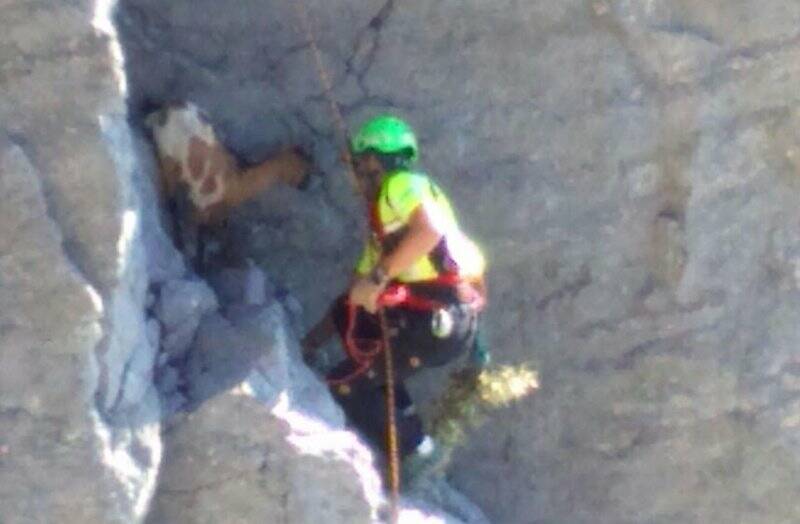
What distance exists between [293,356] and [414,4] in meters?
1.33

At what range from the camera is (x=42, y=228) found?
539 centimetres

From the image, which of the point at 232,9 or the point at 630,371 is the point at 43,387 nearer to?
the point at 232,9

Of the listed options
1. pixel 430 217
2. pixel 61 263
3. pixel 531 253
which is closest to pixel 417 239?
pixel 430 217

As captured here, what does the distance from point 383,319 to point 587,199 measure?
38.4 inches

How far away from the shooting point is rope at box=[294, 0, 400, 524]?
20.6 feet

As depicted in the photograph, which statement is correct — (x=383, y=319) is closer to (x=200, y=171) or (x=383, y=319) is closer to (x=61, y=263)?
(x=200, y=171)

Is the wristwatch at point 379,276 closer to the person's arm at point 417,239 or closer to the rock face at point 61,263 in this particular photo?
the person's arm at point 417,239

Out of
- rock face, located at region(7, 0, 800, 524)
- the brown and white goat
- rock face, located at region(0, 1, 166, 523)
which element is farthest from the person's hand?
rock face, located at region(0, 1, 166, 523)

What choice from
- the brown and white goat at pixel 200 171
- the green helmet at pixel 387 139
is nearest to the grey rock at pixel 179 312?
the brown and white goat at pixel 200 171

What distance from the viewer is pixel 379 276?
241 inches

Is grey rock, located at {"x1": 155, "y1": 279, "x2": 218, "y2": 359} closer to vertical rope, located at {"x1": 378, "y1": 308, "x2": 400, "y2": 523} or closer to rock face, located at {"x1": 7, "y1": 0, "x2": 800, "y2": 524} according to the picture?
rock face, located at {"x1": 7, "y1": 0, "x2": 800, "y2": 524}

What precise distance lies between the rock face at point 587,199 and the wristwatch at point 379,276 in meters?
0.65

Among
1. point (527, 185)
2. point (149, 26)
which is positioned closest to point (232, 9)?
point (149, 26)

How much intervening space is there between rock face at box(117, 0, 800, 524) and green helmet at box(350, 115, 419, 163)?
0.48m
